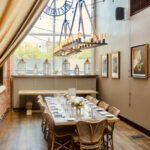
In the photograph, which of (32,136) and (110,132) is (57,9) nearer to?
(32,136)

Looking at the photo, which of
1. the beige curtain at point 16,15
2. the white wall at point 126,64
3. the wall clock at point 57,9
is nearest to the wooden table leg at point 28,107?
the white wall at point 126,64

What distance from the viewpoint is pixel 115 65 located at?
25.0 ft

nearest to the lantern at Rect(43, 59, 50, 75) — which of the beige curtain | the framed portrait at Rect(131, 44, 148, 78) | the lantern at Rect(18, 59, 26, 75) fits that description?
the lantern at Rect(18, 59, 26, 75)

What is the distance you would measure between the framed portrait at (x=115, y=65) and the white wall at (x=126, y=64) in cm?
15

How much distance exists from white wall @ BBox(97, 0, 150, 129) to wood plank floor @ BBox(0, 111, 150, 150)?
1.66 feet

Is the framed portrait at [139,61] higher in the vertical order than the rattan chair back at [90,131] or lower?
higher

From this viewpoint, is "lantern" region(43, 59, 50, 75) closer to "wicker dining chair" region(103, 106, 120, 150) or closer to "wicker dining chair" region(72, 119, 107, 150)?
"wicker dining chair" region(103, 106, 120, 150)

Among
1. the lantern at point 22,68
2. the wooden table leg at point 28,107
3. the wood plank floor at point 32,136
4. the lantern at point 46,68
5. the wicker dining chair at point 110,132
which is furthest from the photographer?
the lantern at point 46,68

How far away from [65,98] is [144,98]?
6.78 ft

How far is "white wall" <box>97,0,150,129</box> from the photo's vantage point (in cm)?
575

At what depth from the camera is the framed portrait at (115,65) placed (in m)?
7.34

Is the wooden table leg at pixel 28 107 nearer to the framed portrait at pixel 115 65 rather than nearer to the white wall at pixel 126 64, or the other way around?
the white wall at pixel 126 64

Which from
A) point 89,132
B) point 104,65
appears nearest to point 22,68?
point 104,65

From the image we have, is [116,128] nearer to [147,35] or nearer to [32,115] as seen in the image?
[147,35]
